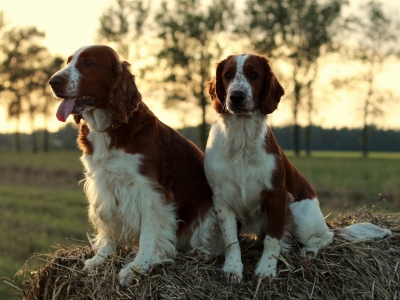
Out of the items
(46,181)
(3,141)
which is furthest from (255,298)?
(3,141)

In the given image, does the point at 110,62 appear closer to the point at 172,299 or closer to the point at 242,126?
the point at 242,126

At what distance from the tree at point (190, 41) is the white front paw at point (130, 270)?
28.5 m

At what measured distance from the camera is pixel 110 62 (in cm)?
421

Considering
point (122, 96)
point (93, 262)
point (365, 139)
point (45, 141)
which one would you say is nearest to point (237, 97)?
point (122, 96)

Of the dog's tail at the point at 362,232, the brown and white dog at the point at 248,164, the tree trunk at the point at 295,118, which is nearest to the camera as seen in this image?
the brown and white dog at the point at 248,164

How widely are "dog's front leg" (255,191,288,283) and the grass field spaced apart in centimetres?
289

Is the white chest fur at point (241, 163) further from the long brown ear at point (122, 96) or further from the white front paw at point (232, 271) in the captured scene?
the long brown ear at point (122, 96)

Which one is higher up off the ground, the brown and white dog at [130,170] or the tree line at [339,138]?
the brown and white dog at [130,170]

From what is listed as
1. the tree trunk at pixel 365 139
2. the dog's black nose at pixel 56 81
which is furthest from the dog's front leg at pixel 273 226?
the tree trunk at pixel 365 139

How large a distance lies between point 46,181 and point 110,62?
55.0 ft

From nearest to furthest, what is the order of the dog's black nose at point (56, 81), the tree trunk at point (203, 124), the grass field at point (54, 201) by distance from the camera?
the dog's black nose at point (56, 81), the grass field at point (54, 201), the tree trunk at point (203, 124)

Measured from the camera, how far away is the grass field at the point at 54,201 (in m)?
8.90

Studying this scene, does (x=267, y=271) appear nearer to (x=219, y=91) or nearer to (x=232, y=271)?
(x=232, y=271)

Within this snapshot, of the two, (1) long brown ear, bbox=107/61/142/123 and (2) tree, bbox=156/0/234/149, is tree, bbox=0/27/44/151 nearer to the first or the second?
(2) tree, bbox=156/0/234/149
